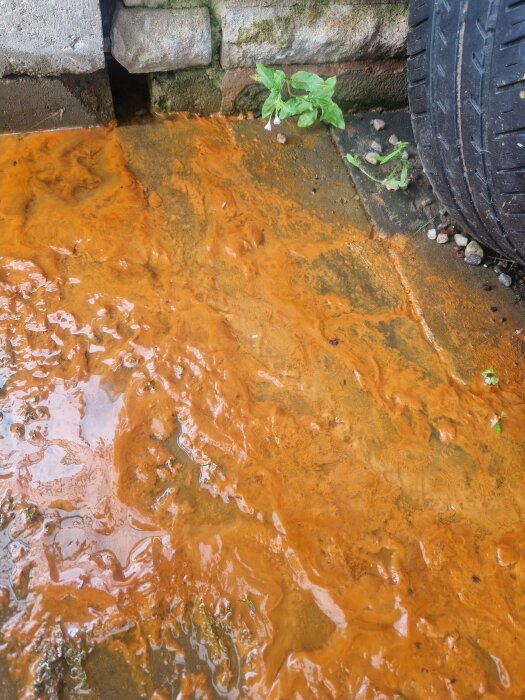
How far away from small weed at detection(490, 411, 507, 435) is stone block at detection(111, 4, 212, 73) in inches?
76.3

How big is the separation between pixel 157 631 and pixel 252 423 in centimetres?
68

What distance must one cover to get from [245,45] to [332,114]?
19.0 inches

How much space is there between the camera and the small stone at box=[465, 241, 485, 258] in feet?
8.30

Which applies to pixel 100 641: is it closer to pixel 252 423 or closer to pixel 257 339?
pixel 252 423

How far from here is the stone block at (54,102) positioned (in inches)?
97.3

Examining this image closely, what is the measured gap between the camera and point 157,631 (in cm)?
157

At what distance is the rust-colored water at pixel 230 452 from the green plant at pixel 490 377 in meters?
0.03

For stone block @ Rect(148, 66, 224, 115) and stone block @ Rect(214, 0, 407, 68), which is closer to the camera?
stone block @ Rect(214, 0, 407, 68)

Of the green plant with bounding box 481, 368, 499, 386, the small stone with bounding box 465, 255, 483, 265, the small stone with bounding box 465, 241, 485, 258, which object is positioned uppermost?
the small stone with bounding box 465, 241, 485, 258

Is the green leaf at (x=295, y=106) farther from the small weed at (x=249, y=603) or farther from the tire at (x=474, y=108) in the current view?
the small weed at (x=249, y=603)

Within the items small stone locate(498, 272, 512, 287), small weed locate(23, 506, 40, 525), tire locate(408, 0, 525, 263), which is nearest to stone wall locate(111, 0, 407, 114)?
tire locate(408, 0, 525, 263)

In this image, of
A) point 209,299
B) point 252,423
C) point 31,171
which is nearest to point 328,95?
point 209,299

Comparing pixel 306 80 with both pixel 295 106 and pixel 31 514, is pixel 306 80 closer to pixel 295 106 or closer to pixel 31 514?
pixel 295 106

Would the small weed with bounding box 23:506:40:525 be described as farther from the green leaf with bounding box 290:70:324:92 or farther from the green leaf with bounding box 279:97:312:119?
the green leaf with bounding box 290:70:324:92
